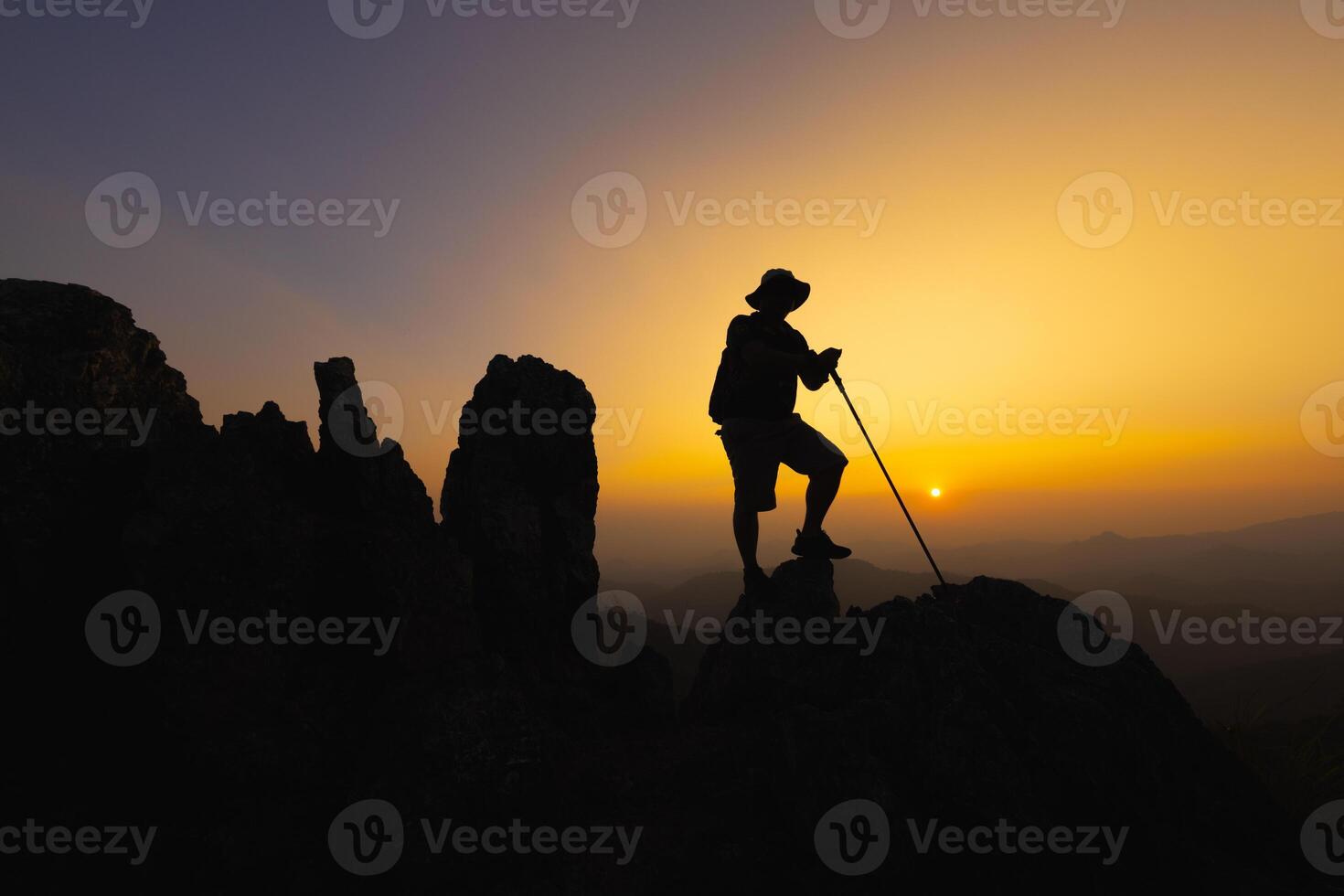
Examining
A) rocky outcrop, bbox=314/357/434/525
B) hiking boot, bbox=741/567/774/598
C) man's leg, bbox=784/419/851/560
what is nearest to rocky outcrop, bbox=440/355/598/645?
rocky outcrop, bbox=314/357/434/525

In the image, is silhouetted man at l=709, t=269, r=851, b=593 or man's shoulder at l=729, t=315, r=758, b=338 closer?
man's shoulder at l=729, t=315, r=758, b=338

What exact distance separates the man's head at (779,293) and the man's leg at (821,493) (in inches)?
103

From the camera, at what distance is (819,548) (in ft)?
31.8

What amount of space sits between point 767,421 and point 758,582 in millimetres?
2706

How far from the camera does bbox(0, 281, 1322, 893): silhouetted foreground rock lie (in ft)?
18.9

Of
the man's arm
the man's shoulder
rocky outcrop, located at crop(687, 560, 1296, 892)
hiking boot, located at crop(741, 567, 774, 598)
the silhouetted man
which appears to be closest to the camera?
rocky outcrop, located at crop(687, 560, 1296, 892)

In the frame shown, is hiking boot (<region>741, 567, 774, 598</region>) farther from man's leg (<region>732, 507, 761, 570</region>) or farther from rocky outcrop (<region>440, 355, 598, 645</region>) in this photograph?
rocky outcrop (<region>440, 355, 598, 645</region>)

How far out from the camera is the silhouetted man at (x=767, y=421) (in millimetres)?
8992

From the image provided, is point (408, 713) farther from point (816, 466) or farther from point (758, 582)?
point (816, 466)

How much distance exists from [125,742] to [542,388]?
8.68 metres

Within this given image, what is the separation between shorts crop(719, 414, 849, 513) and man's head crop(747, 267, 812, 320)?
5.83 ft

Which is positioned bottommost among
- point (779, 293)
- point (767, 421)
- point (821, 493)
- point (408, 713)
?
point (408, 713)

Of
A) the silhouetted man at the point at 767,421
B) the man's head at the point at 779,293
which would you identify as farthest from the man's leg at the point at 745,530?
the man's head at the point at 779,293

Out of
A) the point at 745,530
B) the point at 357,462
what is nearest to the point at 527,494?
the point at 357,462
